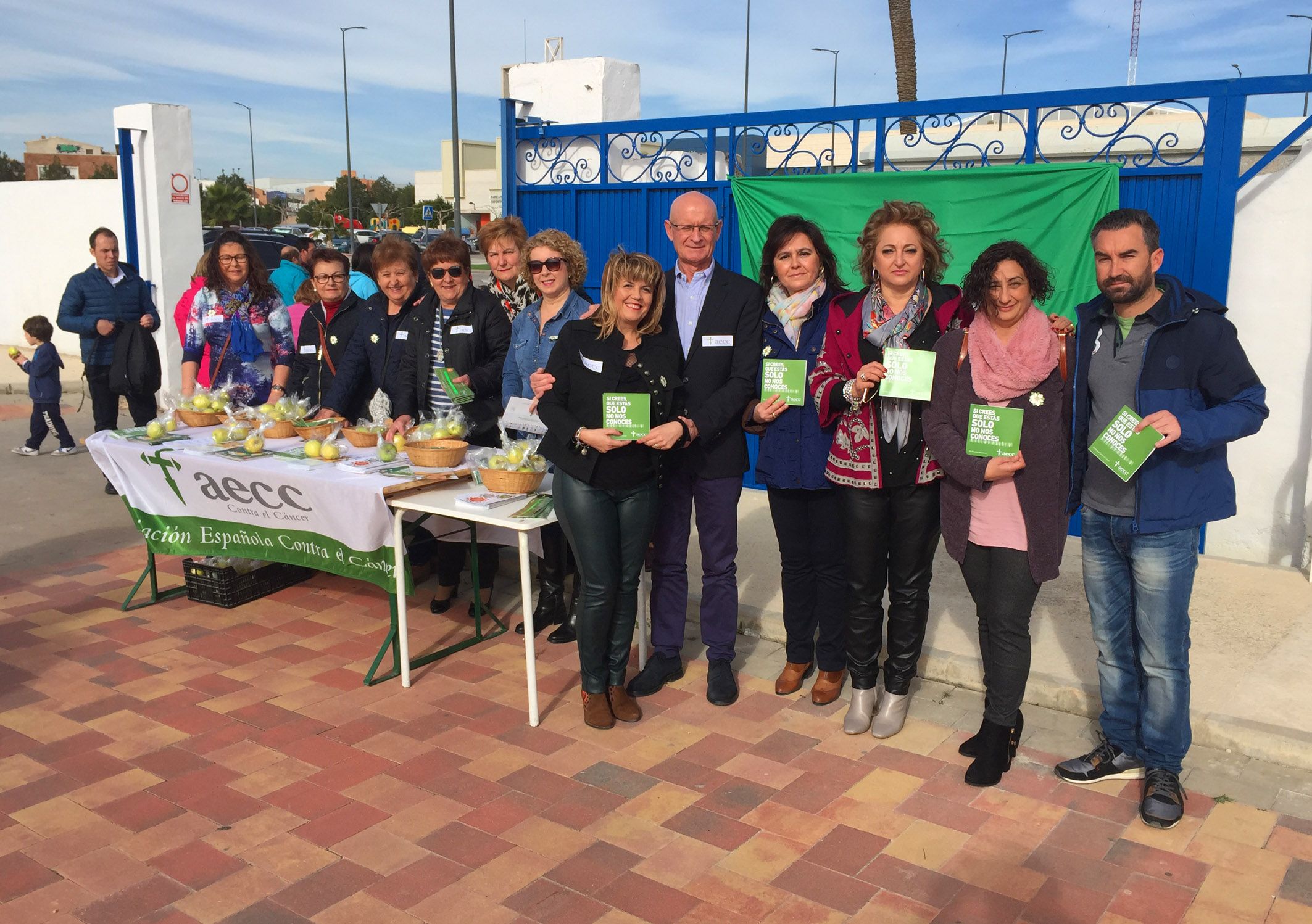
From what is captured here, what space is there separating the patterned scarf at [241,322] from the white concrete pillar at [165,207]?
17.0ft

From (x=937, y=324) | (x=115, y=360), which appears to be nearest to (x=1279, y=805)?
(x=937, y=324)

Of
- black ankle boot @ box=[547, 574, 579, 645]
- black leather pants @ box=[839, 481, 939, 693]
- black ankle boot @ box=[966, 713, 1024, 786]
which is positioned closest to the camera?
black ankle boot @ box=[966, 713, 1024, 786]

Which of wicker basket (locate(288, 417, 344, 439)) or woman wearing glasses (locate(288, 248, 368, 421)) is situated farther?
woman wearing glasses (locate(288, 248, 368, 421))

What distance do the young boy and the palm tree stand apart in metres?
9.44

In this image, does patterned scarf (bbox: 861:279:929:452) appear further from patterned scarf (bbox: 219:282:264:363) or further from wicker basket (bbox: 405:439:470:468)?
patterned scarf (bbox: 219:282:264:363)

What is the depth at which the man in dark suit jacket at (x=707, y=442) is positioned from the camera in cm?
402

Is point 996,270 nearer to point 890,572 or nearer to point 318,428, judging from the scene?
point 890,572

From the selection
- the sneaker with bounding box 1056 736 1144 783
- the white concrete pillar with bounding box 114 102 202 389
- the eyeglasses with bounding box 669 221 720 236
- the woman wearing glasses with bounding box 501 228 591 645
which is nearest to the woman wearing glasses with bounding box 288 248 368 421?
the woman wearing glasses with bounding box 501 228 591 645

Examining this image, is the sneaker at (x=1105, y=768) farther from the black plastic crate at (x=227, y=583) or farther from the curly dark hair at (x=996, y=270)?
the black plastic crate at (x=227, y=583)

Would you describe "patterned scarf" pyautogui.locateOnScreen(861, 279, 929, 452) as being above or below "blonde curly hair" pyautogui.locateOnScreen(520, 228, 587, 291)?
below

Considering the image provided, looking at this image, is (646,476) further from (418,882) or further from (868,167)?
(868,167)

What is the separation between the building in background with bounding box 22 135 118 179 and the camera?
201 ft

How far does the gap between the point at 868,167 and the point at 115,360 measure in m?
6.11

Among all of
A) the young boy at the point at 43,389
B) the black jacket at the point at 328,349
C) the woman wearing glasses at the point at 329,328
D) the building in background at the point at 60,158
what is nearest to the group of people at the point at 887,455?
the black jacket at the point at 328,349
